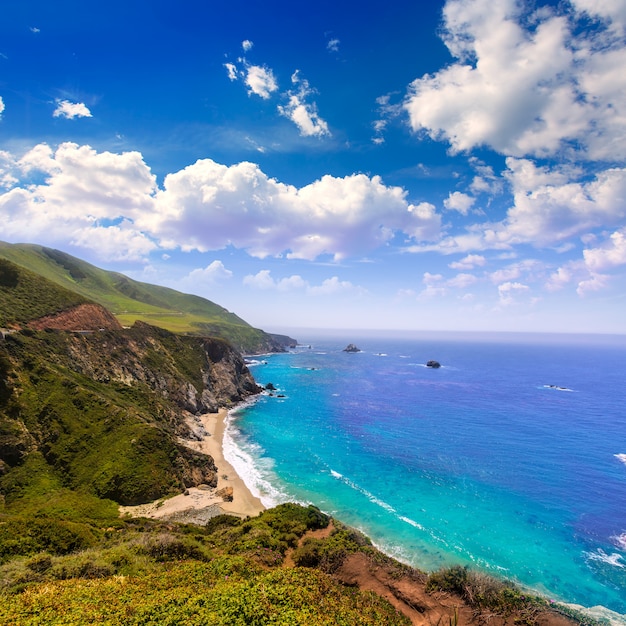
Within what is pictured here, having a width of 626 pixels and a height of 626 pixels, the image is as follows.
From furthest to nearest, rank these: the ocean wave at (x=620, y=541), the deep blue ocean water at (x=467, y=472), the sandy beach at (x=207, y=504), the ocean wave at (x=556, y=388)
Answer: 1. the ocean wave at (x=556, y=388)
2. the sandy beach at (x=207, y=504)
3. the ocean wave at (x=620, y=541)
4. the deep blue ocean water at (x=467, y=472)

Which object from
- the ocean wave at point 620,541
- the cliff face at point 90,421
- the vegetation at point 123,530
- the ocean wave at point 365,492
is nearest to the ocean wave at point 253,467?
the cliff face at point 90,421

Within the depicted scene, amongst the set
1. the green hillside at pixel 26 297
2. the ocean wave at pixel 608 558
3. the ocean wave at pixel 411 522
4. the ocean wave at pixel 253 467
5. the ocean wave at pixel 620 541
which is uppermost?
the green hillside at pixel 26 297

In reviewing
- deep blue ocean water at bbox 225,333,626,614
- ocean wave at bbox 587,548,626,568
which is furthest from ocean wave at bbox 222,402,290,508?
ocean wave at bbox 587,548,626,568

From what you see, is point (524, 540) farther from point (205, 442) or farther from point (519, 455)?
point (205, 442)

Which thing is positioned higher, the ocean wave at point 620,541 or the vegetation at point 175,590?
the vegetation at point 175,590

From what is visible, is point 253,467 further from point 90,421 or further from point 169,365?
point 169,365

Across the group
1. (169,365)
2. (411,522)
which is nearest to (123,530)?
(411,522)

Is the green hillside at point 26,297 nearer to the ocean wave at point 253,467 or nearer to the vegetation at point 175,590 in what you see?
the ocean wave at point 253,467

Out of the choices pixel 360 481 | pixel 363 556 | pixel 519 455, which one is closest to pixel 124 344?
pixel 360 481
